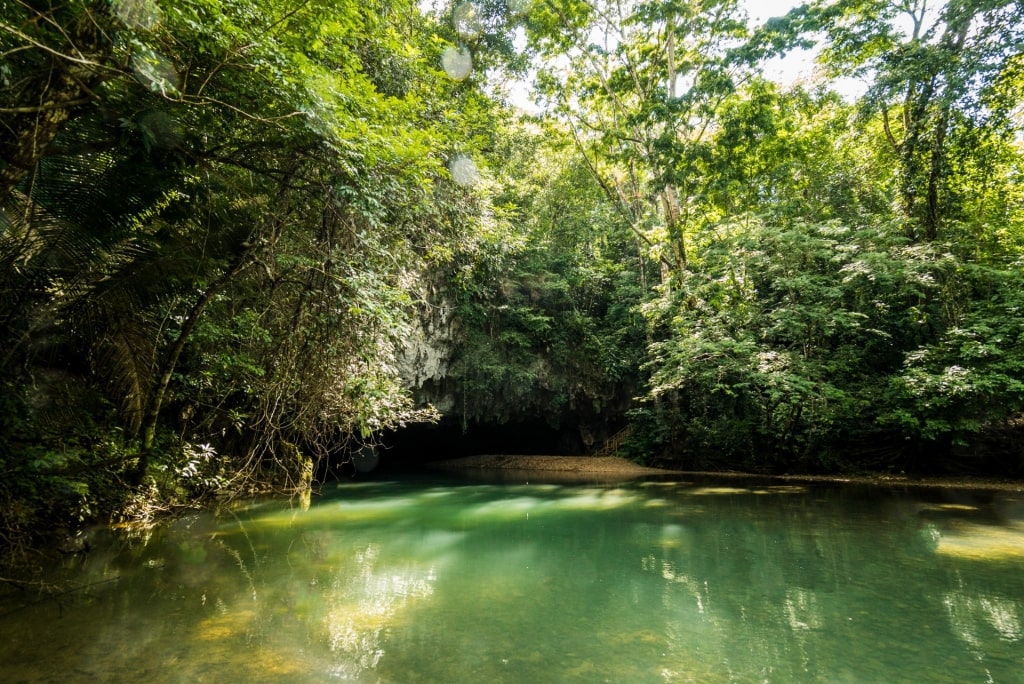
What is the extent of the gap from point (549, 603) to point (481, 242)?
743cm

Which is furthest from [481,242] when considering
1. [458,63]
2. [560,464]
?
[560,464]

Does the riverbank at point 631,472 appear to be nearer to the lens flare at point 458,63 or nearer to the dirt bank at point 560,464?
the dirt bank at point 560,464

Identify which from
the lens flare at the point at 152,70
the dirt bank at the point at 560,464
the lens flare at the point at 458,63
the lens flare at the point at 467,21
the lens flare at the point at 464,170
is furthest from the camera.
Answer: the dirt bank at the point at 560,464

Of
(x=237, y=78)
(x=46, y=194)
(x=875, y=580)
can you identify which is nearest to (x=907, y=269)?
(x=875, y=580)

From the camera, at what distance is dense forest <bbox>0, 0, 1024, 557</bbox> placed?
3889mm

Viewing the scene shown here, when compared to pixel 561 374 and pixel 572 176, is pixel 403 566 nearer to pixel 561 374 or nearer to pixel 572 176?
pixel 561 374

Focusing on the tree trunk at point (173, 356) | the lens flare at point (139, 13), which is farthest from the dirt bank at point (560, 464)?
the lens flare at point (139, 13)

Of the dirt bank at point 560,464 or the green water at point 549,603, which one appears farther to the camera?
the dirt bank at point 560,464

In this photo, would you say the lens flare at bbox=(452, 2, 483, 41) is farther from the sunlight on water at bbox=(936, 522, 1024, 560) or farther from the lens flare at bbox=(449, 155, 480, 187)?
the sunlight on water at bbox=(936, 522, 1024, 560)

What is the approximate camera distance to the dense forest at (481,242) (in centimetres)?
389

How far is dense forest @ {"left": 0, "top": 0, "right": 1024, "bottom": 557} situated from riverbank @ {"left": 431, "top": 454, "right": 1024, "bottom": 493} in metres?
0.47

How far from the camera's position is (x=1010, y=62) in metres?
8.84

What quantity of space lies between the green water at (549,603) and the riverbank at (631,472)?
286cm

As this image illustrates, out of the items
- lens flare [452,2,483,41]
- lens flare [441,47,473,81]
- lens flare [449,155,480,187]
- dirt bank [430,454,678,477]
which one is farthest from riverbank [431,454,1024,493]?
lens flare [452,2,483,41]
